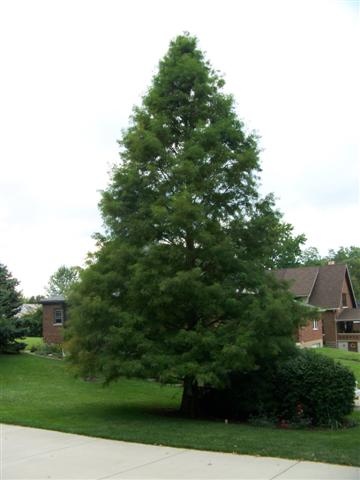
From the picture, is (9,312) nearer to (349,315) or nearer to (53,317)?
(53,317)

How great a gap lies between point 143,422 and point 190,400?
193 cm

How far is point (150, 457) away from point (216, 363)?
332 centimetres

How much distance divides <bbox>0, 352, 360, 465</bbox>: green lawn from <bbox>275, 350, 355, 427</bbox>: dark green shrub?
24.0 inches

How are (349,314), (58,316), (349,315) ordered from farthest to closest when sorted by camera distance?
(349,314) → (349,315) → (58,316)

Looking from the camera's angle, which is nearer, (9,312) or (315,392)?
(315,392)

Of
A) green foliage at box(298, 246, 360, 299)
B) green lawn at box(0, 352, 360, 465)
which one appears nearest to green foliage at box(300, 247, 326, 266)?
green foliage at box(298, 246, 360, 299)

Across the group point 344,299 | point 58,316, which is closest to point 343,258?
point 344,299

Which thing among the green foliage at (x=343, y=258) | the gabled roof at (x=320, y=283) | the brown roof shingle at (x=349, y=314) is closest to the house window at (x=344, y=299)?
the brown roof shingle at (x=349, y=314)

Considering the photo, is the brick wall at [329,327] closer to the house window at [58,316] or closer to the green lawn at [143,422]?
the house window at [58,316]

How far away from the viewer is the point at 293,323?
1371 cm

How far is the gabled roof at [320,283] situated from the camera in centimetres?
4206

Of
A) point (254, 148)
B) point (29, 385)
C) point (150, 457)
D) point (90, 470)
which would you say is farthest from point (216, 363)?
point (29, 385)

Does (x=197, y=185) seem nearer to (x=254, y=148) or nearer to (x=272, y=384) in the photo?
(x=254, y=148)

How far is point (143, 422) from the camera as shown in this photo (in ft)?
40.0
